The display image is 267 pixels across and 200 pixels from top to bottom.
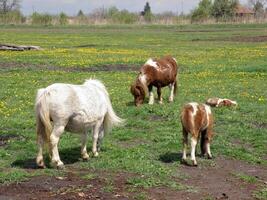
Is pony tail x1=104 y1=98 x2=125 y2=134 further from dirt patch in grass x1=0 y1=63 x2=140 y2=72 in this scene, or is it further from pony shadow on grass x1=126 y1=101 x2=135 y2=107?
dirt patch in grass x1=0 y1=63 x2=140 y2=72

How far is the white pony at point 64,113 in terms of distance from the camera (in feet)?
33.6

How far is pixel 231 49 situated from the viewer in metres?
42.1

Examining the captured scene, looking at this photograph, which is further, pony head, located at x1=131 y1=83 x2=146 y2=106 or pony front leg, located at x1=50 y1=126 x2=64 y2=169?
pony head, located at x1=131 y1=83 x2=146 y2=106

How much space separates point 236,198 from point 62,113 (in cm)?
362

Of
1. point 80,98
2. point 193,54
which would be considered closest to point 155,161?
point 80,98

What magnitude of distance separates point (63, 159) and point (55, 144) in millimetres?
1018

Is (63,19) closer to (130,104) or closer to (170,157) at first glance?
(130,104)

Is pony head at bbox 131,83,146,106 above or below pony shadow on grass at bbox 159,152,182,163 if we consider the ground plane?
above

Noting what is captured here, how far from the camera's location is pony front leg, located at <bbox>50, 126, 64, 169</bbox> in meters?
10.3

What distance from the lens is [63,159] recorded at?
11.3 meters

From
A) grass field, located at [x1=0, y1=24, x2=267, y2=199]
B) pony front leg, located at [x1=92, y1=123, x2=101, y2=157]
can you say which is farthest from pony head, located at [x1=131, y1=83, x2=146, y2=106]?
pony front leg, located at [x1=92, y1=123, x2=101, y2=157]

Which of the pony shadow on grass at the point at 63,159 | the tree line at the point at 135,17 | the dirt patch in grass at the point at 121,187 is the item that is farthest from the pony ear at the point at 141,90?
the tree line at the point at 135,17

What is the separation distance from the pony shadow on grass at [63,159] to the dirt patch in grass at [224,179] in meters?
2.35

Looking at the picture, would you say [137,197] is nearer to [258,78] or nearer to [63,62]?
[258,78]
